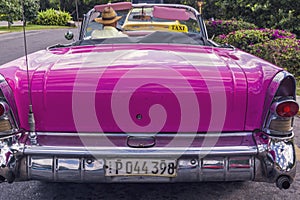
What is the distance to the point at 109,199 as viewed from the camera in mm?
3135

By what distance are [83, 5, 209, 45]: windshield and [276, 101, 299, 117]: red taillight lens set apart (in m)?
1.50

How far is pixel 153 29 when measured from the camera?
4793 mm

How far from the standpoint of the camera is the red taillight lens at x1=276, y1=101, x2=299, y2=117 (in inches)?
101

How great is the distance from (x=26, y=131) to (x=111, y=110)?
60 cm

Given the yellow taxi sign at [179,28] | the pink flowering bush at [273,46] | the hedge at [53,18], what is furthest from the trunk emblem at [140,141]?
the hedge at [53,18]

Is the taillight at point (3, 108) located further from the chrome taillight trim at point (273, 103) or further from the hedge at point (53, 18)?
the hedge at point (53, 18)

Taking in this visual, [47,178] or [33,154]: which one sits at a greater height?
[33,154]

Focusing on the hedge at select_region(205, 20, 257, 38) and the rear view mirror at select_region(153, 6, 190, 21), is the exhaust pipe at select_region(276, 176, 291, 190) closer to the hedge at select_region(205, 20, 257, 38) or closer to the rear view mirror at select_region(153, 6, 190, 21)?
the rear view mirror at select_region(153, 6, 190, 21)

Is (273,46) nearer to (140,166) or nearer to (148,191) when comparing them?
(148,191)

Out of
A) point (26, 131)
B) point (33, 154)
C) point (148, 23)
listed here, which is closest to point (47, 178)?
point (33, 154)

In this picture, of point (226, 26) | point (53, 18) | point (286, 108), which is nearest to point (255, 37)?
point (226, 26)

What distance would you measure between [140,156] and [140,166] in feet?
0.22

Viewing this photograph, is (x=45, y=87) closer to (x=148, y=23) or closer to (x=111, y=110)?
(x=111, y=110)

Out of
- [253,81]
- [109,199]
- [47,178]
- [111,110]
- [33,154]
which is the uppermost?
[253,81]
